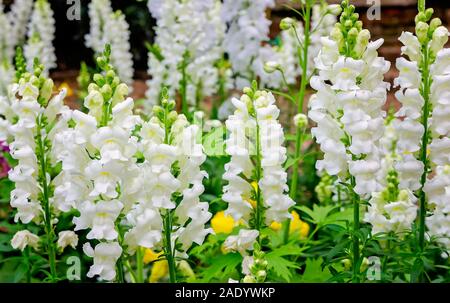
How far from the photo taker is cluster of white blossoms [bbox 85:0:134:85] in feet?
18.8

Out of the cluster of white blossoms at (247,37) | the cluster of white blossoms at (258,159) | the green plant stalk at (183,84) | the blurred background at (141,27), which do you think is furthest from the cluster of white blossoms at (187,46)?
the blurred background at (141,27)

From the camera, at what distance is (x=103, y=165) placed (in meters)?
2.34

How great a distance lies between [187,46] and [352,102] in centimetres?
239

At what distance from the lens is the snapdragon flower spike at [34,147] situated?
2676mm

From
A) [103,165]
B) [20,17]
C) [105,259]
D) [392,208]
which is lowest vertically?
[105,259]

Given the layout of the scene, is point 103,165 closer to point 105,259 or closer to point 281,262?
point 105,259

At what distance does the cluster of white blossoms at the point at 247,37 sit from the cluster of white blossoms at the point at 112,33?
122 cm

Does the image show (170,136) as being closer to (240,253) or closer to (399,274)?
(240,253)

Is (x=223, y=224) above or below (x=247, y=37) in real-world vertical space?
below

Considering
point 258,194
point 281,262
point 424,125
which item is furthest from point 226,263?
point 424,125

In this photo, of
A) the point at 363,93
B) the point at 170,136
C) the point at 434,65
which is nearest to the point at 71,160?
the point at 170,136

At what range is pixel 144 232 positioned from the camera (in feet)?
8.10

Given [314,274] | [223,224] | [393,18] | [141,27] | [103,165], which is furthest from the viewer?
[141,27]

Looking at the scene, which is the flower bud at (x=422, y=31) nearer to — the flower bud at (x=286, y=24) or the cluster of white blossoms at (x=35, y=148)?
the flower bud at (x=286, y=24)
